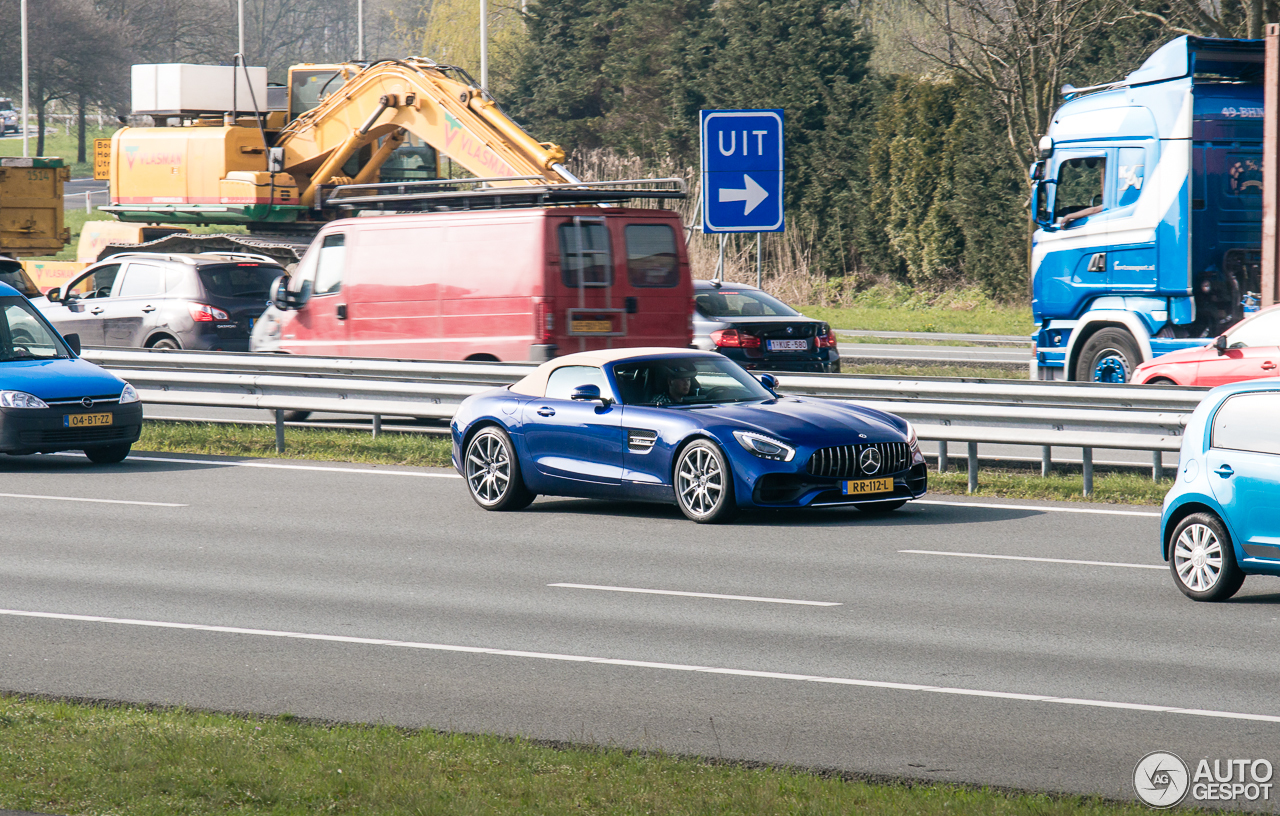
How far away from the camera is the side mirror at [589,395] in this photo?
12891 millimetres

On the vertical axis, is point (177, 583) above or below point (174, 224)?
below

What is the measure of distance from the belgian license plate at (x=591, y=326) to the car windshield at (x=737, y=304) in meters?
4.16

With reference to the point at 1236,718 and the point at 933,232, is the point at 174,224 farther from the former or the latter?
the point at 1236,718

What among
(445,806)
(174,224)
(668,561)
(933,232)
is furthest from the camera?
(933,232)

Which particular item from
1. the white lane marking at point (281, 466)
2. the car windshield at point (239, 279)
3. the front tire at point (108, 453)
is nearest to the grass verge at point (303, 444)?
the white lane marking at point (281, 466)

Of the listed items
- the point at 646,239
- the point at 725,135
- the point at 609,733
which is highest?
the point at 725,135

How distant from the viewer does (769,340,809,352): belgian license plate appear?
68.7 ft

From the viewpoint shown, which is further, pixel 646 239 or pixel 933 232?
→ pixel 933 232

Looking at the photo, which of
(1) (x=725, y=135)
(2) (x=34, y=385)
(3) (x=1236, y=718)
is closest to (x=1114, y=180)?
(1) (x=725, y=135)

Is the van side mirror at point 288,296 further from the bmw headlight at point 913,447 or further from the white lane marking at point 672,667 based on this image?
the white lane marking at point 672,667

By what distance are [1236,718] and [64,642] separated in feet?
17.9

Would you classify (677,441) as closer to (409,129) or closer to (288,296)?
(288,296)

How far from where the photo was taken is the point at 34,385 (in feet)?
51.4

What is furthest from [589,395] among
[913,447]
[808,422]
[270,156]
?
[270,156]
